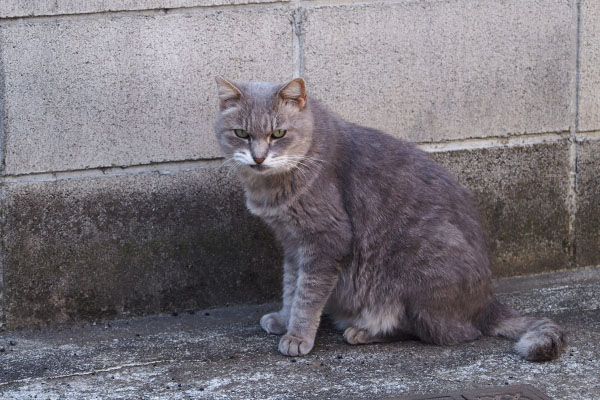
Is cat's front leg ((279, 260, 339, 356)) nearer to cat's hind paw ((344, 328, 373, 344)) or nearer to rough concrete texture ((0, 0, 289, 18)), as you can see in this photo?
cat's hind paw ((344, 328, 373, 344))

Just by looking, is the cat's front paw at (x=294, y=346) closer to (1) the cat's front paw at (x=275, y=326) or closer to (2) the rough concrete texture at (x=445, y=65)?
(1) the cat's front paw at (x=275, y=326)

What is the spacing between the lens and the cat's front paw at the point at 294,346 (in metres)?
3.58

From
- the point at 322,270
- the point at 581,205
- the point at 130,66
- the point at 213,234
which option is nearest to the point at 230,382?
the point at 322,270

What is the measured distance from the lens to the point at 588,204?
14.8ft

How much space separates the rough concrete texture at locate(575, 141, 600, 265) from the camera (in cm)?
447

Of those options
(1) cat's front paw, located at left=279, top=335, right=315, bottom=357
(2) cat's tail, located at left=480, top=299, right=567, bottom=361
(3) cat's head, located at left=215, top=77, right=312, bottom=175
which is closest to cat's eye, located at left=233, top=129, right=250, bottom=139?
(3) cat's head, located at left=215, top=77, right=312, bottom=175

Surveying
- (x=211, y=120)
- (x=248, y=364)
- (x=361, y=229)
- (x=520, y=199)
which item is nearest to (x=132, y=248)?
(x=211, y=120)

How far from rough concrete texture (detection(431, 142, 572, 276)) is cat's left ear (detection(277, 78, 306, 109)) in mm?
1104

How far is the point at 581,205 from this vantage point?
4500mm

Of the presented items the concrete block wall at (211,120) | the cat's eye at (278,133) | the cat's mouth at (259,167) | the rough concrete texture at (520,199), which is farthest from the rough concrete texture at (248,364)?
the cat's eye at (278,133)

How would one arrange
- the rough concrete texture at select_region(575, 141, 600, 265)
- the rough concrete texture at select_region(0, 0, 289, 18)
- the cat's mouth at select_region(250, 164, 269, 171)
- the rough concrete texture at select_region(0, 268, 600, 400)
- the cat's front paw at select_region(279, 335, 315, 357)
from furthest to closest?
the rough concrete texture at select_region(575, 141, 600, 265) → the rough concrete texture at select_region(0, 0, 289, 18) → the cat's front paw at select_region(279, 335, 315, 357) → the cat's mouth at select_region(250, 164, 269, 171) → the rough concrete texture at select_region(0, 268, 600, 400)

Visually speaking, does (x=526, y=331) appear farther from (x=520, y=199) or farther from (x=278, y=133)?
(x=278, y=133)

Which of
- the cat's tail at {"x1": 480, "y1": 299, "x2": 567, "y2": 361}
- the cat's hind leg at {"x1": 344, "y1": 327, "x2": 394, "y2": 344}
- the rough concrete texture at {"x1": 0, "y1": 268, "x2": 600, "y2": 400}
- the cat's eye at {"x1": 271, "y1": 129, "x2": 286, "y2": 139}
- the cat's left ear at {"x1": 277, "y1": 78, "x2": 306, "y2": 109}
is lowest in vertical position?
the rough concrete texture at {"x1": 0, "y1": 268, "x2": 600, "y2": 400}

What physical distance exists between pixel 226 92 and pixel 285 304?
1090 millimetres
